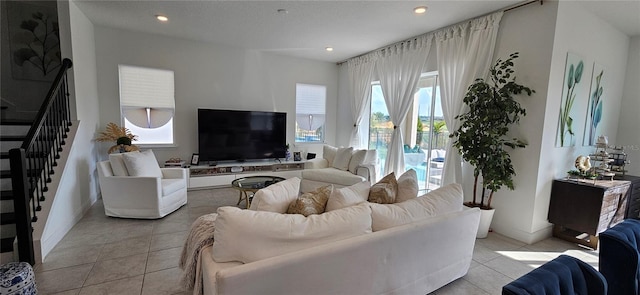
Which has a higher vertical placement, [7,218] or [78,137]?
[78,137]

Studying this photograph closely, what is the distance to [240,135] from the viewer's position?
17.4ft

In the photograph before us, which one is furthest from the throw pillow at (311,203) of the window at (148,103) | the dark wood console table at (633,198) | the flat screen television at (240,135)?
the window at (148,103)

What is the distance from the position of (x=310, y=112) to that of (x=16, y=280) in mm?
5118

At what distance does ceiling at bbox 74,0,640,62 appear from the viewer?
10.5ft

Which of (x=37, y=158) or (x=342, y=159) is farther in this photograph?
(x=342, y=159)

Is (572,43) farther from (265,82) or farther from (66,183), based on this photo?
(66,183)

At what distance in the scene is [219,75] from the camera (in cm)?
522

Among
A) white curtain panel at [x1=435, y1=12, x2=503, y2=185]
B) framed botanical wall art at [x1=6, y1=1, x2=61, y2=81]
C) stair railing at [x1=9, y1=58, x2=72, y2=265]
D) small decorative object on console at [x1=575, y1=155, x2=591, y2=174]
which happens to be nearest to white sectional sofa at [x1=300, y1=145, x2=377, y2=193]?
white curtain panel at [x1=435, y1=12, x2=503, y2=185]

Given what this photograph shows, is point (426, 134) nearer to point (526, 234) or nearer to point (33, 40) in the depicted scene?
point (526, 234)

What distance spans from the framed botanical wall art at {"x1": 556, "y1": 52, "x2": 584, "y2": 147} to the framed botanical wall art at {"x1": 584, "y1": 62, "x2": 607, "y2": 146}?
39cm

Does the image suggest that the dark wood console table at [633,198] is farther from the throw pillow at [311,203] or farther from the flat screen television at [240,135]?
the flat screen television at [240,135]

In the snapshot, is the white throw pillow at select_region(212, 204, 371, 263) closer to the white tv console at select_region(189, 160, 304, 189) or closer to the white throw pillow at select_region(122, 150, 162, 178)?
the white throw pillow at select_region(122, 150, 162, 178)

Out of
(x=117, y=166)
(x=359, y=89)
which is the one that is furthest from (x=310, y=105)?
(x=117, y=166)

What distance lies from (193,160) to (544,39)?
17.7 feet
